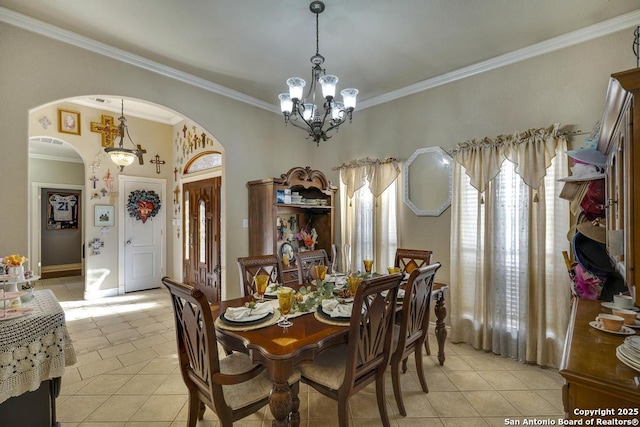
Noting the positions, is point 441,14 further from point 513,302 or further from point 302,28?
point 513,302

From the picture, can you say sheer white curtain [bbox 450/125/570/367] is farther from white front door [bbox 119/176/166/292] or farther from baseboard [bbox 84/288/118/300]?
baseboard [bbox 84/288/118/300]

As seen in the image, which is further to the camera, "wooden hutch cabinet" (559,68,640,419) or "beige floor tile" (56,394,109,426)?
"beige floor tile" (56,394,109,426)

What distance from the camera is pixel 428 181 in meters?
3.46

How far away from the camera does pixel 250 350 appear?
4.89ft

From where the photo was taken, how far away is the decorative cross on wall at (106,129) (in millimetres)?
4898

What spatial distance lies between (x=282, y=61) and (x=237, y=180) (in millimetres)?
1518

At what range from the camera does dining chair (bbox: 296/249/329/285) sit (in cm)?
295

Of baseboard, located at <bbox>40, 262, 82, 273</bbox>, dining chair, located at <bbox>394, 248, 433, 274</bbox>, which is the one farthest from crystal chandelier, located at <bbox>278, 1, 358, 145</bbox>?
baseboard, located at <bbox>40, 262, 82, 273</bbox>

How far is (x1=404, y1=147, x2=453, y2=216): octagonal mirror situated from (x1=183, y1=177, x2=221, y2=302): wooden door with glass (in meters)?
2.80

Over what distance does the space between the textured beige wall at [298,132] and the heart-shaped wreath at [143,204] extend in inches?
105

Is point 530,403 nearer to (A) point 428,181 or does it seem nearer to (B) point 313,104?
(A) point 428,181

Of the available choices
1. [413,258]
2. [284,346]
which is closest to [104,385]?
[284,346]

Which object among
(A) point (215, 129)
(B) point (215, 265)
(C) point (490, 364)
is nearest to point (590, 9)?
(C) point (490, 364)

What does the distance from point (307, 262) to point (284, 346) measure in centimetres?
163
